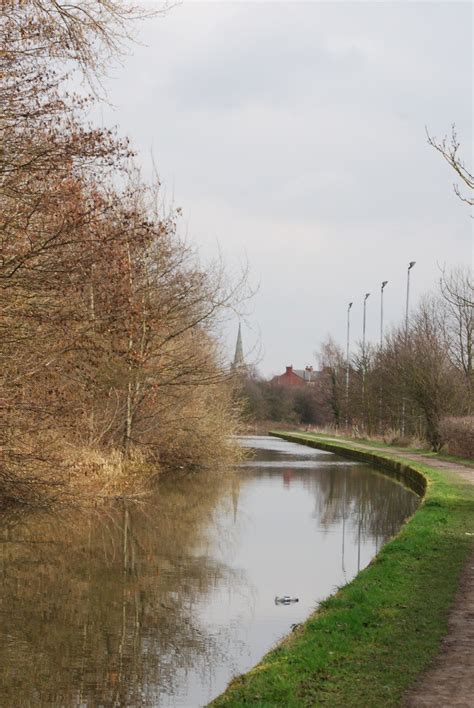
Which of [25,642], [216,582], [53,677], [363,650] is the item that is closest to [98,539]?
[216,582]

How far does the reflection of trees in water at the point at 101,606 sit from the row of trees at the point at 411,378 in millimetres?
8063

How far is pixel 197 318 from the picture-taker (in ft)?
84.0

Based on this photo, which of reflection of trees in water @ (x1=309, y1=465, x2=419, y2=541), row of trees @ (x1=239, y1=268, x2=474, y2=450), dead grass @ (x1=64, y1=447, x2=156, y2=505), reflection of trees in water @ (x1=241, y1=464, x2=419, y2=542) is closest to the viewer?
dead grass @ (x1=64, y1=447, x2=156, y2=505)

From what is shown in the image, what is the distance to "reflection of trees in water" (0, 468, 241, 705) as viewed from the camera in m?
8.13

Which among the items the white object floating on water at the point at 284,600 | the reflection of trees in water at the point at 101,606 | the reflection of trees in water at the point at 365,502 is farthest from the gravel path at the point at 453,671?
the reflection of trees in water at the point at 365,502

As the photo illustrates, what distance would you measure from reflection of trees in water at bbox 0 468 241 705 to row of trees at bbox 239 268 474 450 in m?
8.06

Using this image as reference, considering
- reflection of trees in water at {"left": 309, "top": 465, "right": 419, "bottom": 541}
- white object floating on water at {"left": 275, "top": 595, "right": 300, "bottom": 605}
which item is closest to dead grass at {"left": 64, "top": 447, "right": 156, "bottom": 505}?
reflection of trees in water at {"left": 309, "top": 465, "right": 419, "bottom": 541}

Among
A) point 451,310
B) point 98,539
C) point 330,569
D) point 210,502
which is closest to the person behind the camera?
point 330,569

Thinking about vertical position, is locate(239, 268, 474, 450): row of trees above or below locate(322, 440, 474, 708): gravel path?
above

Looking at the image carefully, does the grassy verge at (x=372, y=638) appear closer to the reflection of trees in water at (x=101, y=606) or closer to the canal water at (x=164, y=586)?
the canal water at (x=164, y=586)

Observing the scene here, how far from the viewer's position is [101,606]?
11.0 metres

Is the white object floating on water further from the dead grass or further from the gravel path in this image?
the dead grass

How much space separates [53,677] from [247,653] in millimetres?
2075

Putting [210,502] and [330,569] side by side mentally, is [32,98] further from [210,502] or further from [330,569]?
[210,502]
